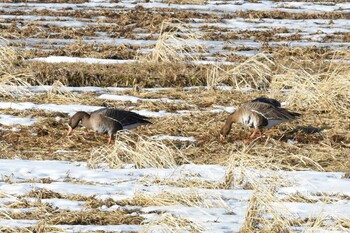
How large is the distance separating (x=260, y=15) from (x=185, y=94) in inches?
517

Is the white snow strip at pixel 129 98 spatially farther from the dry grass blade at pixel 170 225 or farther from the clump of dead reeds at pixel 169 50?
the dry grass blade at pixel 170 225

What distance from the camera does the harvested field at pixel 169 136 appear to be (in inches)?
309

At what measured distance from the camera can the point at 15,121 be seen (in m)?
12.6

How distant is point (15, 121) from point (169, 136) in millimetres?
2412

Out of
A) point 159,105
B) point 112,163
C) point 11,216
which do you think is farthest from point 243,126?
point 11,216

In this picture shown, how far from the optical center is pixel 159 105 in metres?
13.8

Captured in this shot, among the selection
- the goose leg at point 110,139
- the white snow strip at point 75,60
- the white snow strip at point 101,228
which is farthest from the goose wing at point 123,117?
the white snow strip at point 75,60

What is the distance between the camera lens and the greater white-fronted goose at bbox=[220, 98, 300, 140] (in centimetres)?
1137

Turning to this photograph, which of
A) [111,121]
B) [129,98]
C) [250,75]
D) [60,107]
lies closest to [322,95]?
[250,75]

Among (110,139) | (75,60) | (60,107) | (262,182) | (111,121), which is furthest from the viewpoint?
(75,60)

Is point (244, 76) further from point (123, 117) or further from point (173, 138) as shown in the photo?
point (123, 117)

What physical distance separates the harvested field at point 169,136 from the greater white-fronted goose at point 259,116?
26 centimetres

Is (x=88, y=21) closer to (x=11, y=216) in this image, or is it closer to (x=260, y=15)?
(x=260, y=15)

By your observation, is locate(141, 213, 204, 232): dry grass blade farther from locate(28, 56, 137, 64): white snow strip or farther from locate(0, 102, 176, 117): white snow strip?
locate(28, 56, 137, 64): white snow strip
